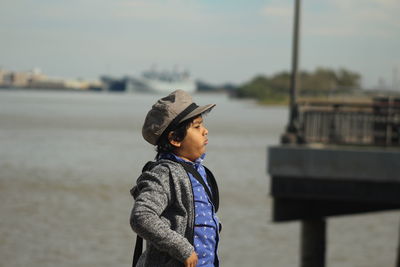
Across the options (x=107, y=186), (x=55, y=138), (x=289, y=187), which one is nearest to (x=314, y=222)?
(x=289, y=187)

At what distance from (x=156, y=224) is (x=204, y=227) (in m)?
0.23

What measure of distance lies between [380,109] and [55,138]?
40.6 metres

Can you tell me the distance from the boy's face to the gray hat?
0.07 meters

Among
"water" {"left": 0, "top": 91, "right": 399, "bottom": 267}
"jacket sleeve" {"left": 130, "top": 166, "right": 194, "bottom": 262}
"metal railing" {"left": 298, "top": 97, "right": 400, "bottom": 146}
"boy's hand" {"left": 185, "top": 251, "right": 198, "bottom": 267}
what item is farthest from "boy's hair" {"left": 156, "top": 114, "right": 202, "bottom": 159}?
"water" {"left": 0, "top": 91, "right": 399, "bottom": 267}

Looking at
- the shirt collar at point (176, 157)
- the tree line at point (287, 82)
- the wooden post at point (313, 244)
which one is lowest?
the tree line at point (287, 82)

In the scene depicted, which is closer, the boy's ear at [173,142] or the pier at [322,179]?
the boy's ear at [173,142]

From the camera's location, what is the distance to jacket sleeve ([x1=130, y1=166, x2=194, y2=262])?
10.1 ft

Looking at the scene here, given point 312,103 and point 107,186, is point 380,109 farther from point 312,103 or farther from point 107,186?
point 107,186

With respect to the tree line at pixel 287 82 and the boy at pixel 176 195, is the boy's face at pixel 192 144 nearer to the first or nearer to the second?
the boy at pixel 176 195

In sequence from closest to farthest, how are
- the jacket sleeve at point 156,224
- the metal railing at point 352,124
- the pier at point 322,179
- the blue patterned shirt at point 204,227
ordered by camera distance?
the jacket sleeve at point 156,224 → the blue patterned shirt at point 204,227 → the pier at point 322,179 → the metal railing at point 352,124

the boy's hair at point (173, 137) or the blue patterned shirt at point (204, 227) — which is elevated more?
the boy's hair at point (173, 137)

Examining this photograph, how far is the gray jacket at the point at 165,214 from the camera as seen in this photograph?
Result: 122 inches

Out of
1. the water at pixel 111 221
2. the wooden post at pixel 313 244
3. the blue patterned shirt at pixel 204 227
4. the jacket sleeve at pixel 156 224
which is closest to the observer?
the jacket sleeve at pixel 156 224

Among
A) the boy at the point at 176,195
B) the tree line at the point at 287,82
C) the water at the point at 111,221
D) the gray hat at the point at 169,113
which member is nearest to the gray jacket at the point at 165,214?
the boy at the point at 176,195
